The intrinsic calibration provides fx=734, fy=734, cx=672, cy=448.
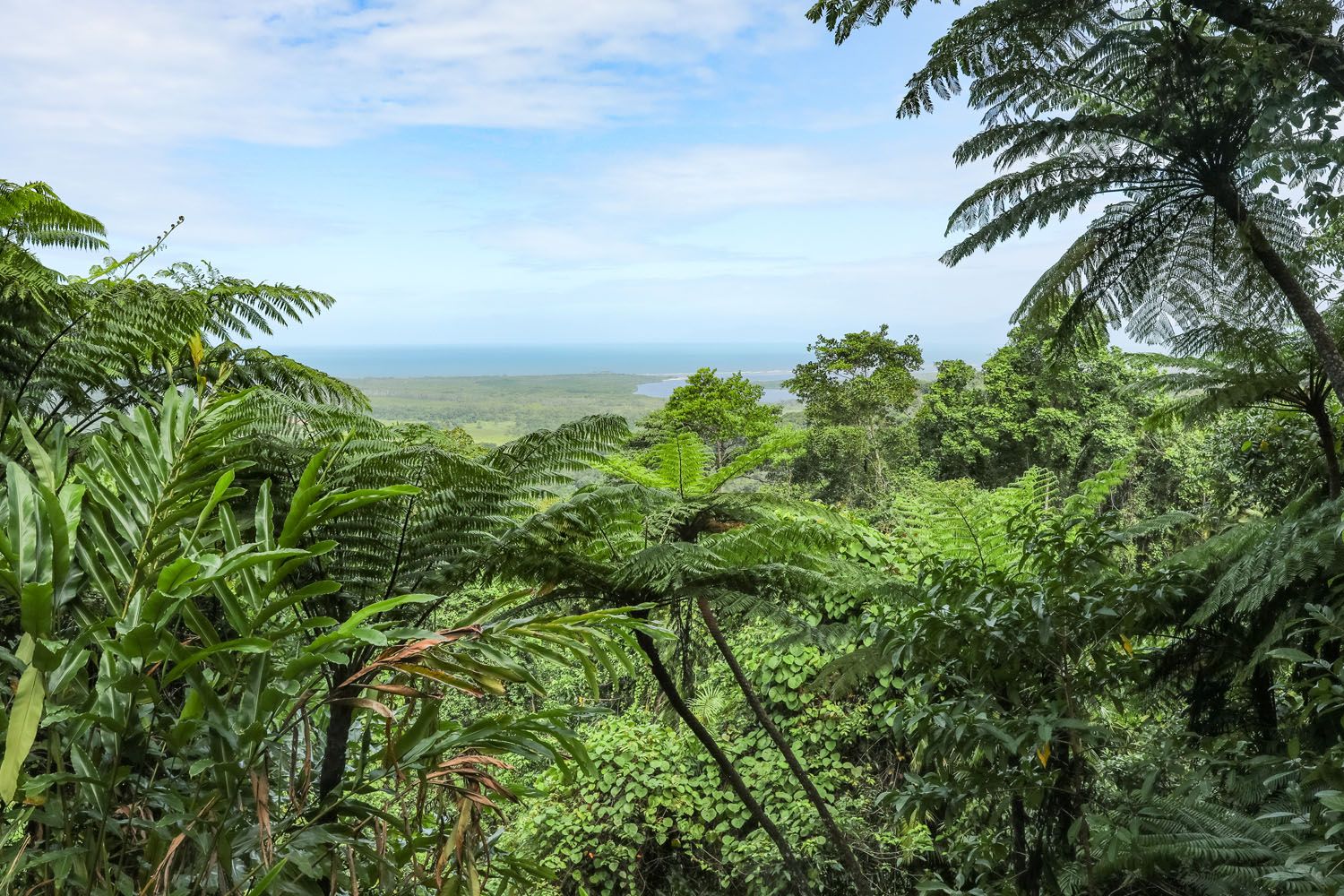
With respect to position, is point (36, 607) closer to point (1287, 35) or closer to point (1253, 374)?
point (1287, 35)

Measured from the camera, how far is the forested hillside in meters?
1.21

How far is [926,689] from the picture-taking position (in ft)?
6.66

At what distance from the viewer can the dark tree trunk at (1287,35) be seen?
229cm

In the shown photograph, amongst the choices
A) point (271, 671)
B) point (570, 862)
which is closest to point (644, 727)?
point (570, 862)

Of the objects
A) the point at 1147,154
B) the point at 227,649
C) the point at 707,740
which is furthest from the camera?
the point at 1147,154

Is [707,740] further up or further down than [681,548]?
further down

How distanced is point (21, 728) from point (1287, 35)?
357cm

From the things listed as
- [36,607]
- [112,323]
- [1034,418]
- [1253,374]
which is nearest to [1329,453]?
[1253,374]

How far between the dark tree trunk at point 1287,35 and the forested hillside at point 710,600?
0.05ft

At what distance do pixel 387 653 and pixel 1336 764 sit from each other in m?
1.78

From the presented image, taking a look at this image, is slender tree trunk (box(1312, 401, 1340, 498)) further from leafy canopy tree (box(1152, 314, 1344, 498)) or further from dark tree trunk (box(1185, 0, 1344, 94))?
dark tree trunk (box(1185, 0, 1344, 94))

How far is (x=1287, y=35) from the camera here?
7.79 ft

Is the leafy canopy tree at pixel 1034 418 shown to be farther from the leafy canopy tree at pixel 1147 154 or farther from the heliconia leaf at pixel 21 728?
the heliconia leaf at pixel 21 728

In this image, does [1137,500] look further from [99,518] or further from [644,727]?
[99,518]
